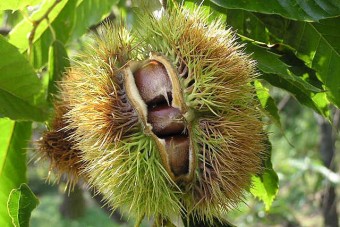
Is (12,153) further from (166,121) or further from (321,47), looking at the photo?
(321,47)

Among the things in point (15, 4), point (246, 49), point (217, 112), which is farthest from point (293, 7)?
point (15, 4)

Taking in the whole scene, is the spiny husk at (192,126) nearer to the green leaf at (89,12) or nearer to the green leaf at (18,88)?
the green leaf at (18,88)

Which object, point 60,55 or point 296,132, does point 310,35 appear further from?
point 296,132

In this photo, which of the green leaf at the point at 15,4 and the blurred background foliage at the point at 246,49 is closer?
the blurred background foliage at the point at 246,49

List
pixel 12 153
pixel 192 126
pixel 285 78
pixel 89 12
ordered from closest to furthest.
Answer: pixel 192 126 → pixel 285 78 → pixel 12 153 → pixel 89 12

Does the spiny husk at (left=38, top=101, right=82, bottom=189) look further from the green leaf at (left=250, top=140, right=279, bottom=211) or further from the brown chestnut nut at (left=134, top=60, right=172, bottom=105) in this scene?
the green leaf at (left=250, top=140, right=279, bottom=211)

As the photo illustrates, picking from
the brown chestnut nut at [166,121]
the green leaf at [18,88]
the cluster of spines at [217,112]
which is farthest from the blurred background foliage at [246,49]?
the brown chestnut nut at [166,121]
